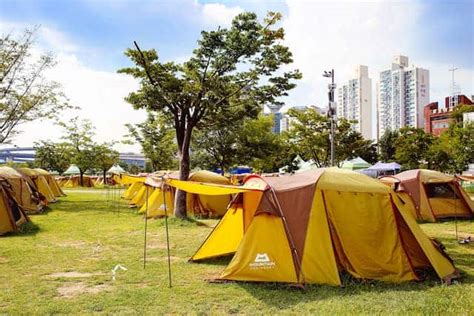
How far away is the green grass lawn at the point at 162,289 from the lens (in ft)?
18.7

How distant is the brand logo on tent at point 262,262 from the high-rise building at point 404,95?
3489 inches

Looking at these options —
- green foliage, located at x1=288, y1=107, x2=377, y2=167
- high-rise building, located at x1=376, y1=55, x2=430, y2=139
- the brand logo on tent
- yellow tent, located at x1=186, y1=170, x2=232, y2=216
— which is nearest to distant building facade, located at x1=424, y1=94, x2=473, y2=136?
high-rise building, located at x1=376, y1=55, x2=430, y2=139

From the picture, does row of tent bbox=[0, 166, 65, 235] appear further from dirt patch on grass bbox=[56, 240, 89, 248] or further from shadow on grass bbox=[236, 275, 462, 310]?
shadow on grass bbox=[236, 275, 462, 310]

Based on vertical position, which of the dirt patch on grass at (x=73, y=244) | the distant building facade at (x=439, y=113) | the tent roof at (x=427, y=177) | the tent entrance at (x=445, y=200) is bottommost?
the dirt patch on grass at (x=73, y=244)

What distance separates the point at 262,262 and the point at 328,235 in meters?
1.14

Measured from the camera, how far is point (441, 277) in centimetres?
684

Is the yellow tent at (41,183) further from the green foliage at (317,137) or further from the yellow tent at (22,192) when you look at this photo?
the green foliage at (317,137)

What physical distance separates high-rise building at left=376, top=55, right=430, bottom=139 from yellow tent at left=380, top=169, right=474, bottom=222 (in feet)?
257

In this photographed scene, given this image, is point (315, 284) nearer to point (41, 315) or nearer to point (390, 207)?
point (390, 207)

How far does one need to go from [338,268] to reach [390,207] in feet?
4.47

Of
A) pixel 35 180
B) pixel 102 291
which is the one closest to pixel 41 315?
pixel 102 291

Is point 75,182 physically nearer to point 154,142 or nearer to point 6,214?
point 154,142

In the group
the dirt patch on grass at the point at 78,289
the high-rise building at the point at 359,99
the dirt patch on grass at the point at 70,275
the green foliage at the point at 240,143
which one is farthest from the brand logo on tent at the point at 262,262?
the high-rise building at the point at 359,99

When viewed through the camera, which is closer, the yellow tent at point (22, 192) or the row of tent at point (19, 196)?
the row of tent at point (19, 196)
